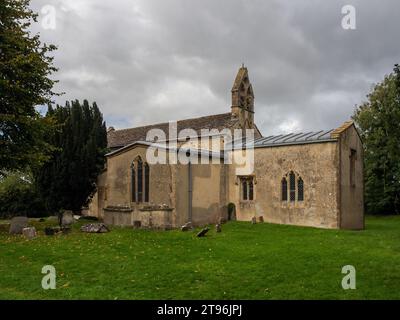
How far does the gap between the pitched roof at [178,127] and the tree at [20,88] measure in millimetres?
17619

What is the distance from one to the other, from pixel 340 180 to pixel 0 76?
18772mm

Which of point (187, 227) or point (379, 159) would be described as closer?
point (187, 227)

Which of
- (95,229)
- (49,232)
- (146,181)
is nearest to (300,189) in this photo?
(146,181)

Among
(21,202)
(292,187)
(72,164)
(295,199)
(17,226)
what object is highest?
(72,164)

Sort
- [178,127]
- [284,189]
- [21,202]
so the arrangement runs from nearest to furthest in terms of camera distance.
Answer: [284,189] < [21,202] < [178,127]

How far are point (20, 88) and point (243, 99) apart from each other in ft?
80.4

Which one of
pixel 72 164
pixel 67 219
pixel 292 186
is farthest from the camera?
pixel 72 164

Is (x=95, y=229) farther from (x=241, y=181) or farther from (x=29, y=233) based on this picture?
(x=241, y=181)

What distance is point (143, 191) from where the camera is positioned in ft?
79.5

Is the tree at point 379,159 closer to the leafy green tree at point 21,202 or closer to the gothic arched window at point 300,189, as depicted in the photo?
the gothic arched window at point 300,189

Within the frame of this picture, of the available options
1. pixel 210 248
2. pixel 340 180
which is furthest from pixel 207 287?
pixel 340 180

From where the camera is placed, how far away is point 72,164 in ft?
88.6

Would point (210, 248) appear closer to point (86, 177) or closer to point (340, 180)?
point (340, 180)

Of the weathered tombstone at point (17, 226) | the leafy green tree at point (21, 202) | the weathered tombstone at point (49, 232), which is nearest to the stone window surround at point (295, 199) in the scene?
the weathered tombstone at point (49, 232)
